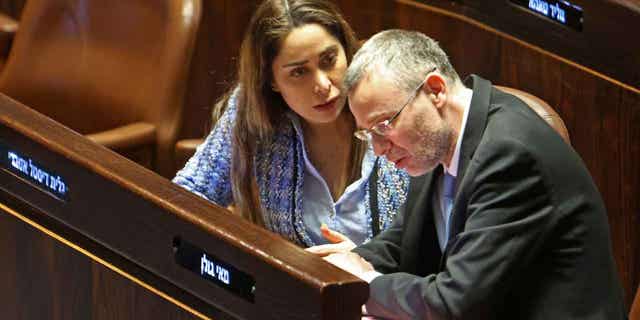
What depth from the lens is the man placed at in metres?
0.93

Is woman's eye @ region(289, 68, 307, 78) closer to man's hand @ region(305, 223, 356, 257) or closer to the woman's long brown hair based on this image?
the woman's long brown hair

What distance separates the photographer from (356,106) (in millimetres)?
1022

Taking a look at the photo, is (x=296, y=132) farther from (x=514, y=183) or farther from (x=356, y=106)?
(x=514, y=183)

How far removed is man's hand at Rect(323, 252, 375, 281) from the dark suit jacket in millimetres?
72

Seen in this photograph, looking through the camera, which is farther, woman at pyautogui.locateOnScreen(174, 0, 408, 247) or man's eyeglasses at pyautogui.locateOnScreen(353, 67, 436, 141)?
woman at pyautogui.locateOnScreen(174, 0, 408, 247)

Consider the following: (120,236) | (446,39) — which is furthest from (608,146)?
(120,236)

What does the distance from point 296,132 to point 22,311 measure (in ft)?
1.15

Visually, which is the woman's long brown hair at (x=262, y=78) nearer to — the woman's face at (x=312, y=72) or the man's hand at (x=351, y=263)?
the woman's face at (x=312, y=72)

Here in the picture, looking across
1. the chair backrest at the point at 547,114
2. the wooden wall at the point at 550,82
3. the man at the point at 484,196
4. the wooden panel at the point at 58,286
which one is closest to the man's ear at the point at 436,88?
the man at the point at 484,196

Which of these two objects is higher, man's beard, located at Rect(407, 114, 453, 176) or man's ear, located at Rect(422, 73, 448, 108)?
man's ear, located at Rect(422, 73, 448, 108)

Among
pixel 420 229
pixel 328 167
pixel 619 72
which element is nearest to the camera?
pixel 420 229

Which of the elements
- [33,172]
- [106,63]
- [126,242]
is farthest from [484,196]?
[106,63]

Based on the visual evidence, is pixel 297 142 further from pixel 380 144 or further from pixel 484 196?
pixel 484 196

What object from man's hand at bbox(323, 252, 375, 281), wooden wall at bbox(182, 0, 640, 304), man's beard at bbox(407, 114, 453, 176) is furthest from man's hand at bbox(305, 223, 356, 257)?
wooden wall at bbox(182, 0, 640, 304)
